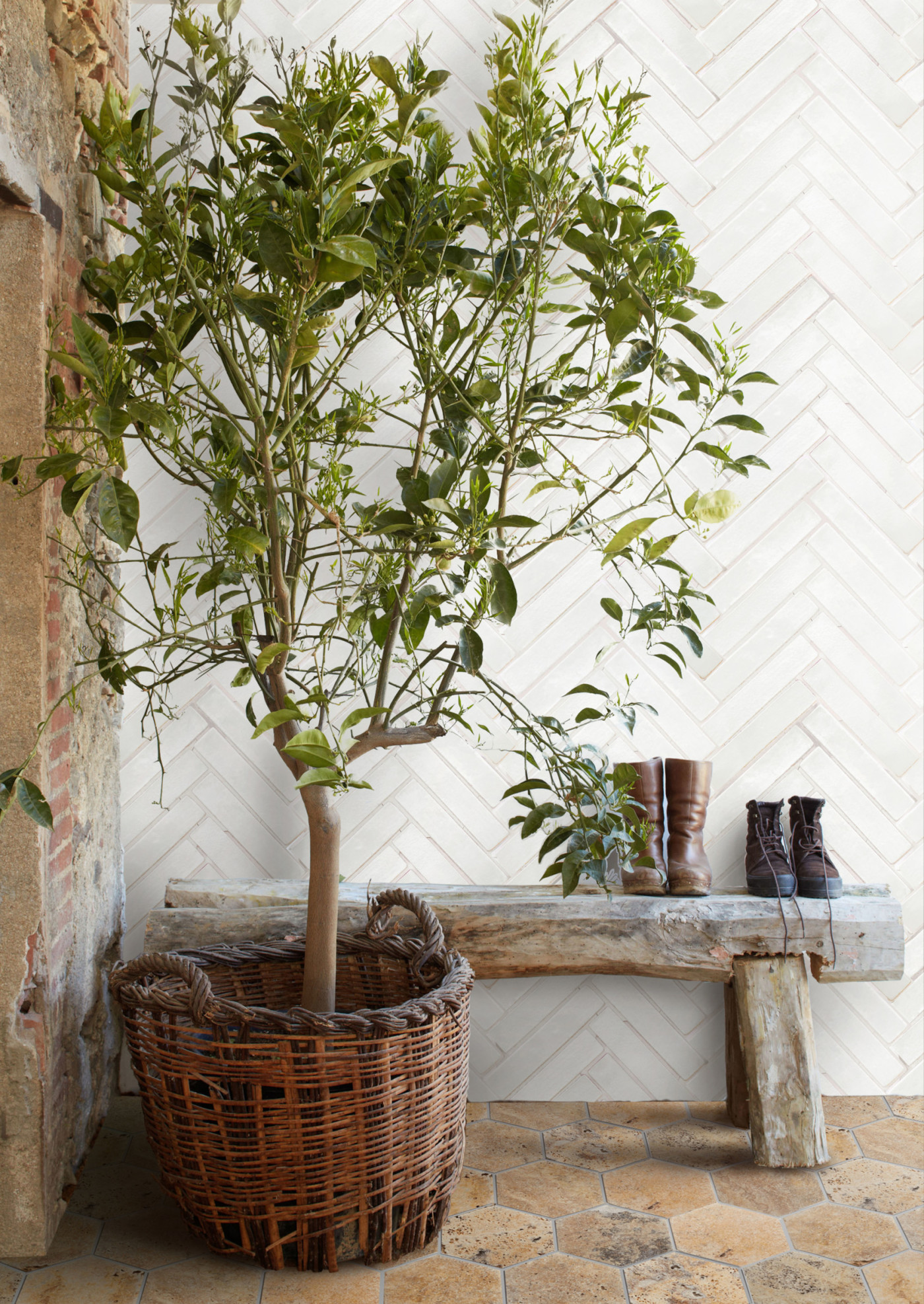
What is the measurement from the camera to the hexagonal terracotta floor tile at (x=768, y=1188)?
1.97m

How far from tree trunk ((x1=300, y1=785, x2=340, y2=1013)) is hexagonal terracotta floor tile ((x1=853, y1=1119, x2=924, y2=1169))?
1.24 meters

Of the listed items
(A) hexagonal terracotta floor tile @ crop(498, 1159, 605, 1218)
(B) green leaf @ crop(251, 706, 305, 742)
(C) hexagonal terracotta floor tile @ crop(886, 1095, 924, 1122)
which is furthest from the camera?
(C) hexagonal terracotta floor tile @ crop(886, 1095, 924, 1122)

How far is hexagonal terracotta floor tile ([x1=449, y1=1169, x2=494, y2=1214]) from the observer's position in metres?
1.97

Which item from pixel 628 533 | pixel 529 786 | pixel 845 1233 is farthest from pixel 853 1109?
pixel 628 533

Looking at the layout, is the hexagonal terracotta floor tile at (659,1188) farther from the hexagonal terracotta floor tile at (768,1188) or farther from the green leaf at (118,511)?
the green leaf at (118,511)

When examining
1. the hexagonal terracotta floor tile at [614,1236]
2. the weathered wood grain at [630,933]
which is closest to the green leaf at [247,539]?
the weathered wood grain at [630,933]

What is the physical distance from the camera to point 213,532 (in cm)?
238

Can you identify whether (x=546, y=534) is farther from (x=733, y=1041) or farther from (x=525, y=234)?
(x=733, y=1041)

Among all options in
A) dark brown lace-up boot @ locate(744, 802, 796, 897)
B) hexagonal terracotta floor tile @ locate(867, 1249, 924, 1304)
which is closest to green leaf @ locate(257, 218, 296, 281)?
→ dark brown lace-up boot @ locate(744, 802, 796, 897)

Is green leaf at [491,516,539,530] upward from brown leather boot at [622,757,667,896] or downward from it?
upward

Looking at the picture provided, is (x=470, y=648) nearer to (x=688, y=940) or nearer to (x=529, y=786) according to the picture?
(x=529, y=786)

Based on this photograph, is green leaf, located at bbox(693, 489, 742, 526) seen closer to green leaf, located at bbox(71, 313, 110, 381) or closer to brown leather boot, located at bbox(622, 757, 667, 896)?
brown leather boot, located at bbox(622, 757, 667, 896)

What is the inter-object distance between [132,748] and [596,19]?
205cm

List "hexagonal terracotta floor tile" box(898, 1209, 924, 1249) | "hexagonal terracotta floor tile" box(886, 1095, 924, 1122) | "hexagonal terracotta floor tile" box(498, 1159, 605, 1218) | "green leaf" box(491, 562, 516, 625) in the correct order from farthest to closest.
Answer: "hexagonal terracotta floor tile" box(886, 1095, 924, 1122) < "hexagonal terracotta floor tile" box(498, 1159, 605, 1218) < "hexagonal terracotta floor tile" box(898, 1209, 924, 1249) < "green leaf" box(491, 562, 516, 625)
